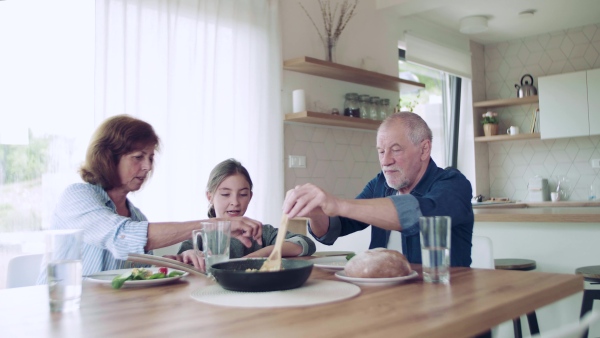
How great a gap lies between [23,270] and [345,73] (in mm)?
2825

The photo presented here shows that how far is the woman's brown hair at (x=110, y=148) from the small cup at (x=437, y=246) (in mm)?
1213

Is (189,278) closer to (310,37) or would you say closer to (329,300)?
(329,300)

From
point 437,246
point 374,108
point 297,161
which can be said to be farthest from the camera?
point 374,108

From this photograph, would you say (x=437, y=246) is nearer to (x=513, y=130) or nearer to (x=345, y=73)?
(x=345, y=73)

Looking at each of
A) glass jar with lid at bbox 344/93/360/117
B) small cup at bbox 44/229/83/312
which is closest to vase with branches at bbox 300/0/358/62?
glass jar with lid at bbox 344/93/360/117

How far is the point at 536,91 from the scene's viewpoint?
5684mm

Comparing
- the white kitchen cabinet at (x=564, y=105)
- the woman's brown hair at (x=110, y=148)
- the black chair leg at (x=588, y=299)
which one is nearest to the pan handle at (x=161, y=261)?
the woman's brown hair at (x=110, y=148)

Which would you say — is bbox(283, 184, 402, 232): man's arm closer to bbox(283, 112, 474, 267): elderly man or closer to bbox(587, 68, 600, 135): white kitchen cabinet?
bbox(283, 112, 474, 267): elderly man

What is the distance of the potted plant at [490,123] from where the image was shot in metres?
5.93

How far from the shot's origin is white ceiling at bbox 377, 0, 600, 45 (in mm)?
4652

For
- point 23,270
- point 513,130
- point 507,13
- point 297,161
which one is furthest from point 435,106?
point 23,270

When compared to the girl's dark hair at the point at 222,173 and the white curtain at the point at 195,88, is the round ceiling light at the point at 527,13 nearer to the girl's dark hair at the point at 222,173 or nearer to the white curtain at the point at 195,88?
the white curtain at the point at 195,88

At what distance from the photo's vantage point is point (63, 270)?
3.53 feet

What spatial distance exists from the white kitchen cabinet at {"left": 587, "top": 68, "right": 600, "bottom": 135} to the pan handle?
4.80 m
